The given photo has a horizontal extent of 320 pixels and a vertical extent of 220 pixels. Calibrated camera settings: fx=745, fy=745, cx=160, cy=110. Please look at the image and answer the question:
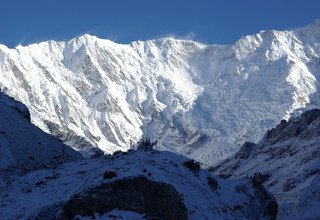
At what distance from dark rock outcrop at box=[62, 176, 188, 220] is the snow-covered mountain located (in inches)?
862

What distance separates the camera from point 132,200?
49719 mm

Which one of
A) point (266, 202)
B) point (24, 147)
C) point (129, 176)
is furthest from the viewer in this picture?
point (24, 147)

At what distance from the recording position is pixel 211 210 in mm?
55250

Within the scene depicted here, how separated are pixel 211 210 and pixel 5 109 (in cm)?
4278

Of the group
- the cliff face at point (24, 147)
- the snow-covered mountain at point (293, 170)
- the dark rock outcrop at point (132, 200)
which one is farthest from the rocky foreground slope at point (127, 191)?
the snow-covered mountain at point (293, 170)

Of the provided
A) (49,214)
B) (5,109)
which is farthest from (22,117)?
(49,214)

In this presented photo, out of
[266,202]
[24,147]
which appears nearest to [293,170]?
[24,147]

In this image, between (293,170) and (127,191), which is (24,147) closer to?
(127,191)

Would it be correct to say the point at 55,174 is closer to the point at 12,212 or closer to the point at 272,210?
the point at 12,212

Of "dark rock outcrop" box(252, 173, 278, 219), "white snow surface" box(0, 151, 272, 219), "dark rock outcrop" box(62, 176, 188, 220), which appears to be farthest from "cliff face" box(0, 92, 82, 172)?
"dark rock outcrop" box(62, 176, 188, 220)

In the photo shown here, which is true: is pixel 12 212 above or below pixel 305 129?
below

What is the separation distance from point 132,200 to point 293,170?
9500cm

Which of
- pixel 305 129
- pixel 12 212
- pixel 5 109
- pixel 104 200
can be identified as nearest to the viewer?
pixel 104 200

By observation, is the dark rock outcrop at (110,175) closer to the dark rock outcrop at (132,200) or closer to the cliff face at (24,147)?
the dark rock outcrop at (132,200)
